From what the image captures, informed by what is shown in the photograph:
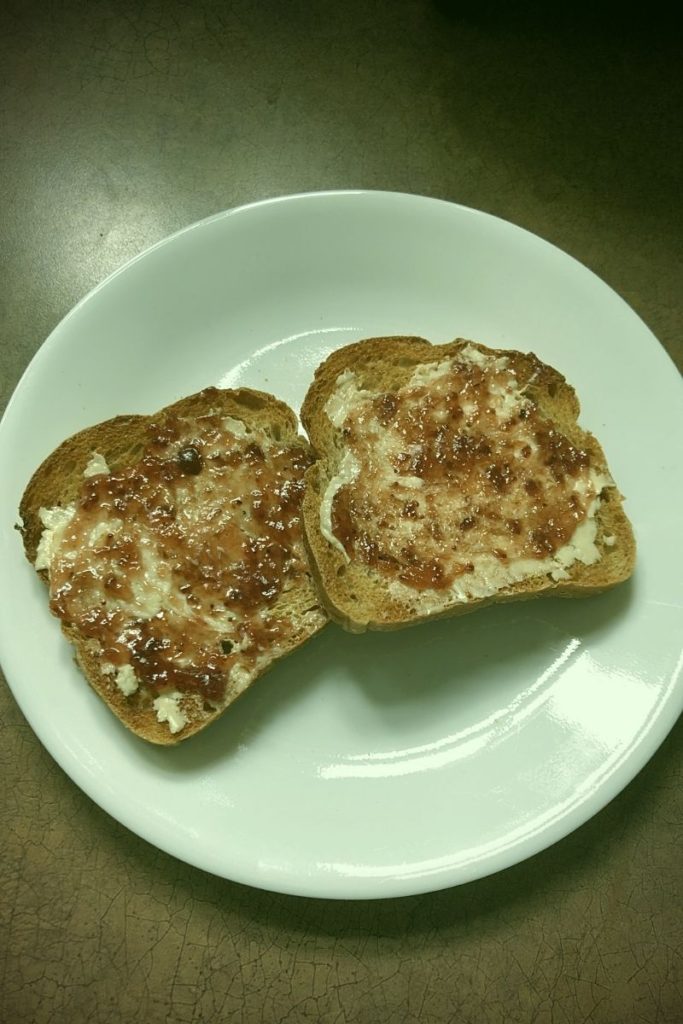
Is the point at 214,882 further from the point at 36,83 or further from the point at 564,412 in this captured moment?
the point at 36,83

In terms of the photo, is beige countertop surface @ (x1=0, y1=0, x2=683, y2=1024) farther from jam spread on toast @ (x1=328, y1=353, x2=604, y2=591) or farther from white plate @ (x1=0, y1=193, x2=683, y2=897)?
jam spread on toast @ (x1=328, y1=353, x2=604, y2=591)

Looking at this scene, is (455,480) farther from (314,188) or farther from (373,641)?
(314,188)

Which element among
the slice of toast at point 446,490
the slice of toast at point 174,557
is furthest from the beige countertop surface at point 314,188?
the slice of toast at point 446,490

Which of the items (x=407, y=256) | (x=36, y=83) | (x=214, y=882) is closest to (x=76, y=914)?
(x=214, y=882)

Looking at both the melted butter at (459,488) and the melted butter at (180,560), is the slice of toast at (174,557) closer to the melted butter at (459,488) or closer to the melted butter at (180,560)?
the melted butter at (180,560)

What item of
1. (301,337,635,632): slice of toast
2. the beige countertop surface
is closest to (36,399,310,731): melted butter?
(301,337,635,632): slice of toast

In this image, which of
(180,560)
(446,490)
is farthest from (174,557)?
(446,490)
